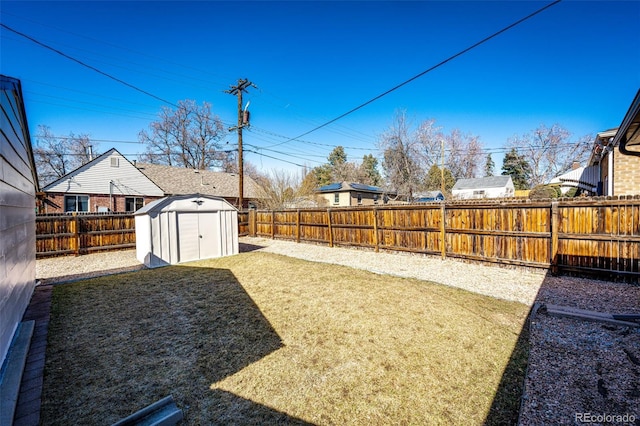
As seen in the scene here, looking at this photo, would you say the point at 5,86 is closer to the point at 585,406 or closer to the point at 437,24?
the point at 585,406

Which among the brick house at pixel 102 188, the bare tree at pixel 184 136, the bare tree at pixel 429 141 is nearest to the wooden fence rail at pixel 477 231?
the brick house at pixel 102 188

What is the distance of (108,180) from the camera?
18.6 metres

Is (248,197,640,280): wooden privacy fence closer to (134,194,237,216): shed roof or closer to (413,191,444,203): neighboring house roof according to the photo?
(134,194,237,216): shed roof

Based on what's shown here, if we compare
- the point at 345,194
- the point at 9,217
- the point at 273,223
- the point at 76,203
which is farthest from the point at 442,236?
the point at 76,203

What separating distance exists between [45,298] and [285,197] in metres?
15.5

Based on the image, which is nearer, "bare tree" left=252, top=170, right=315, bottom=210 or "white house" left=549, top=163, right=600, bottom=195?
"white house" left=549, top=163, right=600, bottom=195

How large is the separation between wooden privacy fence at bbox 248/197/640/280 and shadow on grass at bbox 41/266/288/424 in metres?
5.75

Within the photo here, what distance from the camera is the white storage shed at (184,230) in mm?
8422

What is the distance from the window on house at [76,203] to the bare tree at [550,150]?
3850 cm

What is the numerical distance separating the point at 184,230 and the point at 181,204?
863mm

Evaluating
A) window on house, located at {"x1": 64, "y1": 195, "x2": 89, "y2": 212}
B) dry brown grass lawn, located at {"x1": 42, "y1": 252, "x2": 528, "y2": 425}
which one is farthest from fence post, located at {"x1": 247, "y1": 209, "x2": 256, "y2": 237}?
window on house, located at {"x1": 64, "y1": 195, "x2": 89, "y2": 212}

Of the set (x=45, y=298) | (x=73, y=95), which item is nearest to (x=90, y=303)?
(x=45, y=298)

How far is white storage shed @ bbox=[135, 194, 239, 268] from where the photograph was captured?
8.42 metres

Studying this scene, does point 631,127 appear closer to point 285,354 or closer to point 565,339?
point 565,339
